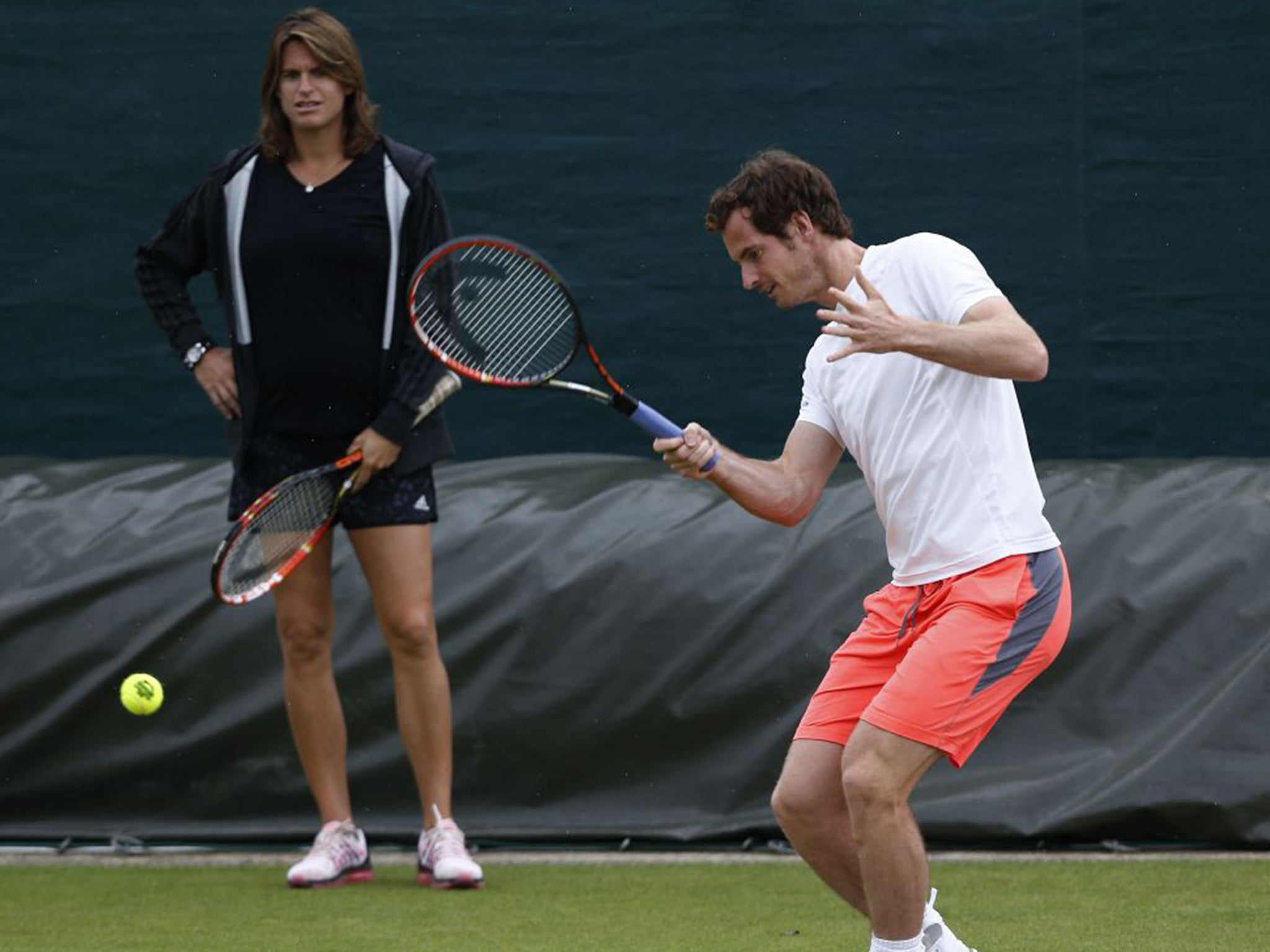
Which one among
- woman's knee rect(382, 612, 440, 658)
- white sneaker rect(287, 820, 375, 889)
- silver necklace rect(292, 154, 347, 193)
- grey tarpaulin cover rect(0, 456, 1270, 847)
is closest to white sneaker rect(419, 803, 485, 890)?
white sneaker rect(287, 820, 375, 889)

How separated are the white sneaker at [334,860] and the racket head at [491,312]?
120 centimetres

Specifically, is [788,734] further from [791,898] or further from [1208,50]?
[1208,50]

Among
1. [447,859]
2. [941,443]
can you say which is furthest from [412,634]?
[941,443]

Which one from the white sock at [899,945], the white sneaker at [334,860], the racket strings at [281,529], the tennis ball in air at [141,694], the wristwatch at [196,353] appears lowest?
the white sneaker at [334,860]

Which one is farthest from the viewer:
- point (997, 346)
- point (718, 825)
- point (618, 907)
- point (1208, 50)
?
point (1208, 50)

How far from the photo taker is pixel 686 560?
510 cm

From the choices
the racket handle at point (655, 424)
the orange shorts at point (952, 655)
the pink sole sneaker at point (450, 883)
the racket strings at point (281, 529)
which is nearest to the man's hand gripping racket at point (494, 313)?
the racket handle at point (655, 424)

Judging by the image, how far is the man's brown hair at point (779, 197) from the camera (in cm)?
343

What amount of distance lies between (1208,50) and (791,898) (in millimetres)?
2785

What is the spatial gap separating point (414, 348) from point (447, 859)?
3.54ft

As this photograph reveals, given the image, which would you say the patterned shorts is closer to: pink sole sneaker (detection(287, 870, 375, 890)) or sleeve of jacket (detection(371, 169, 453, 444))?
sleeve of jacket (detection(371, 169, 453, 444))

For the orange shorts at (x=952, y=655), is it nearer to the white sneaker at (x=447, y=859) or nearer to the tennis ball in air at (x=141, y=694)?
the white sneaker at (x=447, y=859)

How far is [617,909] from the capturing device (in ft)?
14.2

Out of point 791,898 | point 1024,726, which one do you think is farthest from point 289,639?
point 1024,726
